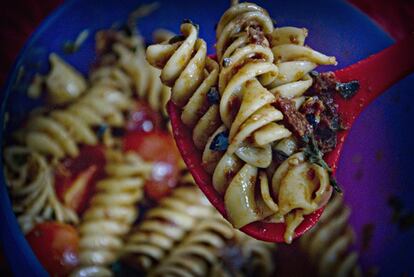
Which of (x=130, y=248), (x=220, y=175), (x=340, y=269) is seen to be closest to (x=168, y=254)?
(x=130, y=248)

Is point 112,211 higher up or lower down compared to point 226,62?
lower down

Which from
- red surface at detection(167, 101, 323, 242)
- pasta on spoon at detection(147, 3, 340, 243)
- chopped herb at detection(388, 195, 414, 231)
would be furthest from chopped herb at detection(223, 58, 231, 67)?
chopped herb at detection(388, 195, 414, 231)

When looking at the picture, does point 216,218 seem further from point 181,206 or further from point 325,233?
point 325,233

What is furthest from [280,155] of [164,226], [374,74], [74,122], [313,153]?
[74,122]

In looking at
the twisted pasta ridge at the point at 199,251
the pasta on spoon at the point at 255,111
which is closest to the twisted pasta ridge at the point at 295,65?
the pasta on spoon at the point at 255,111

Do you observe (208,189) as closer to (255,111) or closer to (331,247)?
(255,111)

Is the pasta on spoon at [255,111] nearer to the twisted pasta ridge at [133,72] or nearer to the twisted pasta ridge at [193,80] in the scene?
the twisted pasta ridge at [193,80]
